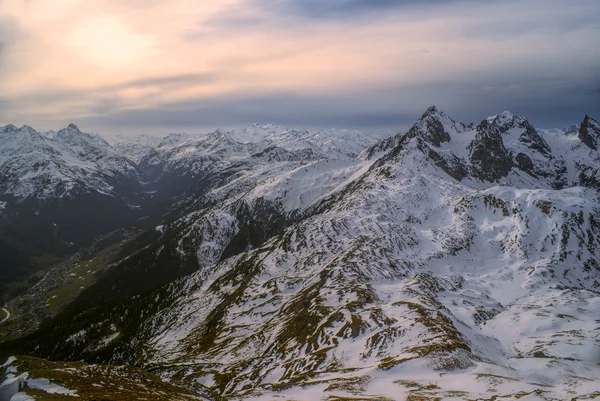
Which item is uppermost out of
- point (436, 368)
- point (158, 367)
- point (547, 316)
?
point (436, 368)

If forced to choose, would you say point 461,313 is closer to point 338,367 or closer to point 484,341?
point 484,341

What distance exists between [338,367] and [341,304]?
150ft

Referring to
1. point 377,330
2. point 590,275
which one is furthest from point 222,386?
point 590,275

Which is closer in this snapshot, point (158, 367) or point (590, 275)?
point (158, 367)

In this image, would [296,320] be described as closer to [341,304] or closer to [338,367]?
[341,304]

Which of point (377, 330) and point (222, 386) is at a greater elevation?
point (377, 330)

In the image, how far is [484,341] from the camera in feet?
398

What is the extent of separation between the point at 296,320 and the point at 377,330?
42.9 meters

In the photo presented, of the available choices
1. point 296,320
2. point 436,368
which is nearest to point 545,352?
point 436,368

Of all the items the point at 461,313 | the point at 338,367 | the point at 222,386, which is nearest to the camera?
the point at 338,367

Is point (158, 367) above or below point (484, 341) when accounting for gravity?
below

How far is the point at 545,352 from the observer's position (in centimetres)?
11175

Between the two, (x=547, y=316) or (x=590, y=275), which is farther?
(x=590, y=275)

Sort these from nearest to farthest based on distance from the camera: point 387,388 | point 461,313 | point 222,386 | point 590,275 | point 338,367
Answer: point 387,388, point 338,367, point 222,386, point 461,313, point 590,275
